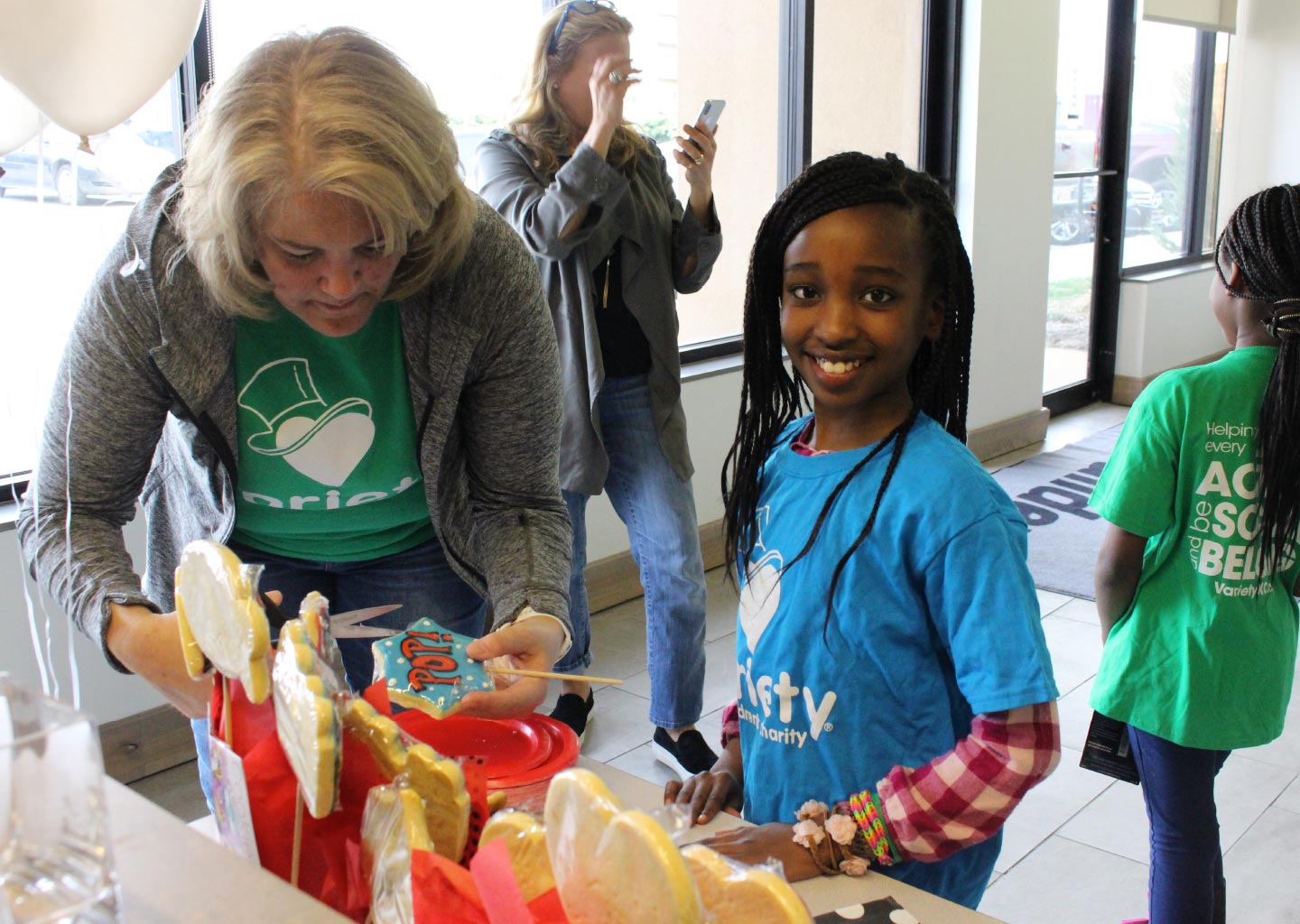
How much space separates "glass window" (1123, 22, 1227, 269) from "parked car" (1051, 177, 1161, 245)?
1 centimetres

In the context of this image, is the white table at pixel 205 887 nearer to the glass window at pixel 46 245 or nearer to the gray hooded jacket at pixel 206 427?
the gray hooded jacket at pixel 206 427

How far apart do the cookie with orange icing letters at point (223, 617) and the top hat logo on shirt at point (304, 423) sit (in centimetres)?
46

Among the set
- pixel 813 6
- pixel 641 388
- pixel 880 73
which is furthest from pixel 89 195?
pixel 880 73

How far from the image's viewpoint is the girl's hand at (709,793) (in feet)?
3.51

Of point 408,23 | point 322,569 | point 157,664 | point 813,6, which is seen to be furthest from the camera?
point 813,6

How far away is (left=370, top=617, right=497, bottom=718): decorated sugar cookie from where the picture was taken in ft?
2.72

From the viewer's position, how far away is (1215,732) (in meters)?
1.52

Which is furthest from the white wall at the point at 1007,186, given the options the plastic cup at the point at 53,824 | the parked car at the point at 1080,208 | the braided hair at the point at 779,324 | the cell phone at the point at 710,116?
the plastic cup at the point at 53,824

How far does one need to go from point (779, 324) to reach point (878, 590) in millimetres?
361

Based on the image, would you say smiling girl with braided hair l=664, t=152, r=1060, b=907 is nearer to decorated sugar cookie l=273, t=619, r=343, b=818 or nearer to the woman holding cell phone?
decorated sugar cookie l=273, t=619, r=343, b=818

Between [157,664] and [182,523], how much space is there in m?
0.34

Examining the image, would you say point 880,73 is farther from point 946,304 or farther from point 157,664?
point 157,664

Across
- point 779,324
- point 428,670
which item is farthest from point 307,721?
point 779,324

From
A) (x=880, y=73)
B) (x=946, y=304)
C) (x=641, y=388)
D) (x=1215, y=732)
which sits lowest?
(x=1215, y=732)
